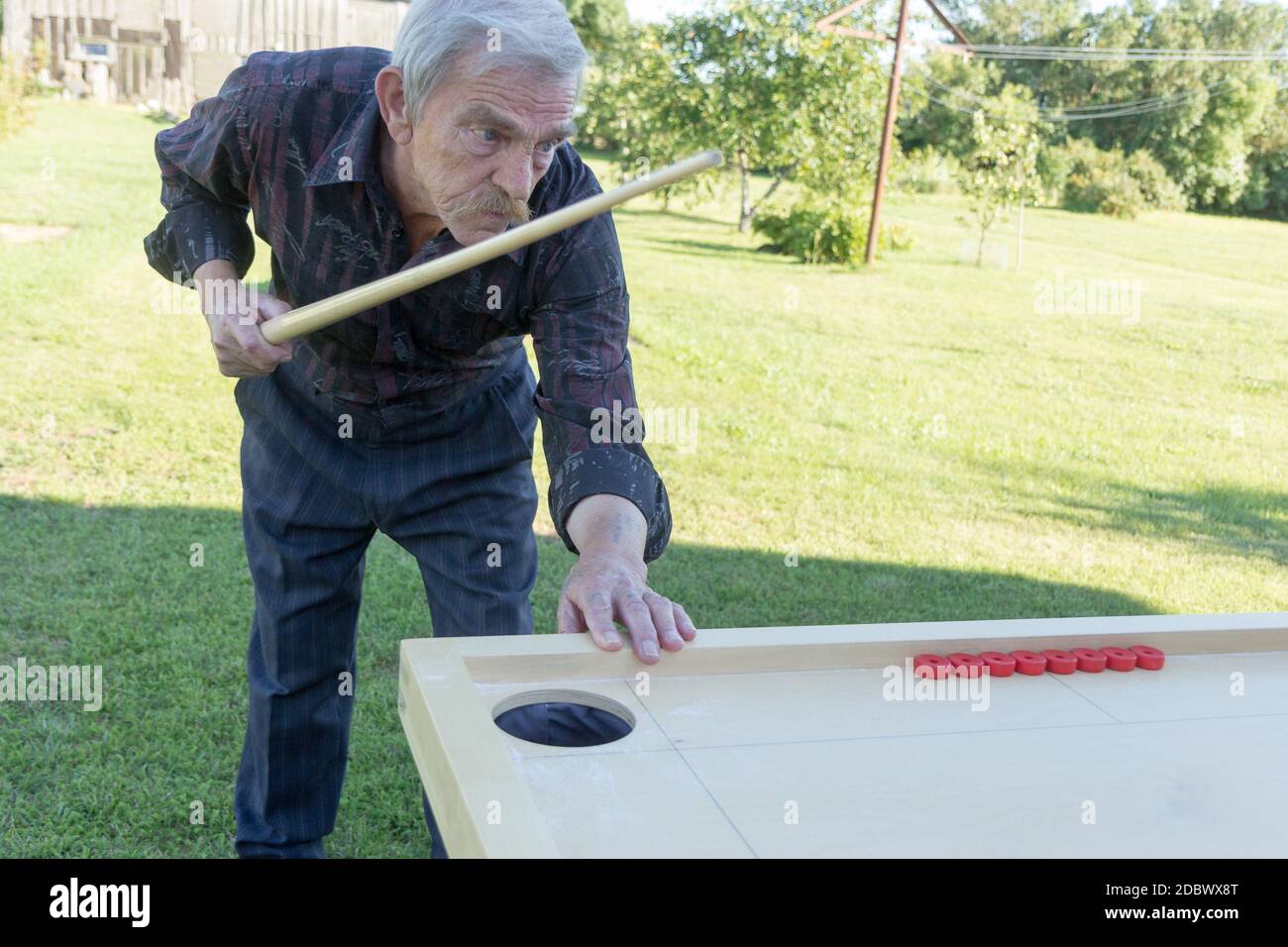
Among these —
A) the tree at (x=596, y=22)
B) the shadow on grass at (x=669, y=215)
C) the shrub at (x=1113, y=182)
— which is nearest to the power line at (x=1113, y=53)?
the shrub at (x=1113, y=182)

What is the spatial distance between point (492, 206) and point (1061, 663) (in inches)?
45.0

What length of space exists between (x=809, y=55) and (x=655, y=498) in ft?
44.0

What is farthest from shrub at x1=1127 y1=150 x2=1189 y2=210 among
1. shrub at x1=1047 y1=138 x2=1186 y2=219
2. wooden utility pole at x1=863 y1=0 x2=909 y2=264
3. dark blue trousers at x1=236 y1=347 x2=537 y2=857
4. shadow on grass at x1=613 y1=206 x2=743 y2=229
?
dark blue trousers at x1=236 y1=347 x2=537 y2=857

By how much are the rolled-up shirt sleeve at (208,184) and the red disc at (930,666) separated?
1412 mm

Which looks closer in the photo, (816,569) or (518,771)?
(518,771)

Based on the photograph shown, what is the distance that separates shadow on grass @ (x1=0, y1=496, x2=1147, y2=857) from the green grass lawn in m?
0.01

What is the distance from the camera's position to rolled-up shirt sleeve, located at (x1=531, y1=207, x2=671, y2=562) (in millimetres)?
2061

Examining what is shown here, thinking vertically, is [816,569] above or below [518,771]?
below

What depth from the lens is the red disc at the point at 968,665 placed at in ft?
6.10

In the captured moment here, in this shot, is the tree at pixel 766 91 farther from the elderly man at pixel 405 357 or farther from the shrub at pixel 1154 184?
the shrub at pixel 1154 184
